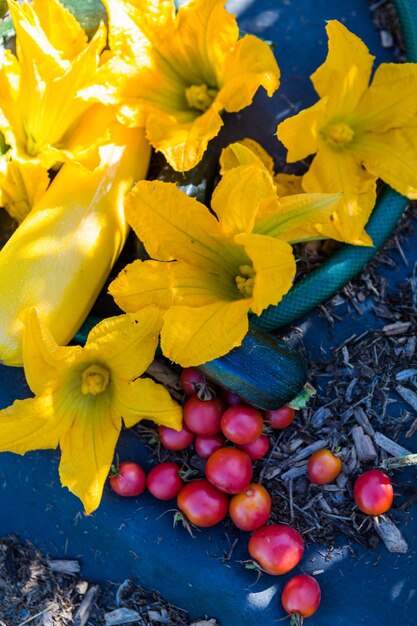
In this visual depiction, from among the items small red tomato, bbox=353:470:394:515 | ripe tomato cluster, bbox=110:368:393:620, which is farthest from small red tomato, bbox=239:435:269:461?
small red tomato, bbox=353:470:394:515

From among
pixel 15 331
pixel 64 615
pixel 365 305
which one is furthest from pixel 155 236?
pixel 64 615

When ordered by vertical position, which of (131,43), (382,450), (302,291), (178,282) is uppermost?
(131,43)

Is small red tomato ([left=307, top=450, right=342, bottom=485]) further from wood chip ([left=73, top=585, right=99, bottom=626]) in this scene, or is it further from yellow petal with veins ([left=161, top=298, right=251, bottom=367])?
wood chip ([left=73, top=585, right=99, bottom=626])

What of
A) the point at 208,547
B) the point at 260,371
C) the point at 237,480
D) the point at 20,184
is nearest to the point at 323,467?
the point at 237,480

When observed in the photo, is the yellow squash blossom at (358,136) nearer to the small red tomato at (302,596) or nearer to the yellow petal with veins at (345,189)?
the yellow petal with veins at (345,189)

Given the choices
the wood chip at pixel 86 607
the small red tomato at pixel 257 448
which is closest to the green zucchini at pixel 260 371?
the small red tomato at pixel 257 448

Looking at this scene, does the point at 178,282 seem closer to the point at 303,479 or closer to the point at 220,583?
the point at 303,479

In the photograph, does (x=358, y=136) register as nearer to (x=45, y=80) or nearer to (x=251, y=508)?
(x=45, y=80)
